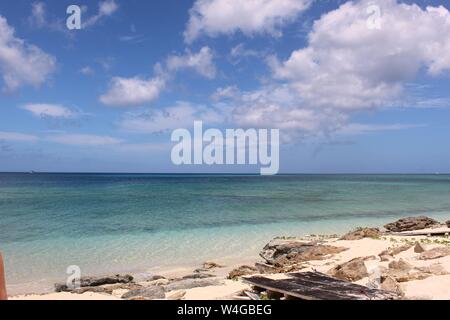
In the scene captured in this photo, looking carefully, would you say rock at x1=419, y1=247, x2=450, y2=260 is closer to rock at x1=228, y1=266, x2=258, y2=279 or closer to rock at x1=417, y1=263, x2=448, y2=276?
rock at x1=417, y1=263, x2=448, y2=276

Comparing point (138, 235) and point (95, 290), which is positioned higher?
point (95, 290)

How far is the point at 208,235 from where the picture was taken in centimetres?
2997

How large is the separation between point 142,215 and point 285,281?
33.2 meters

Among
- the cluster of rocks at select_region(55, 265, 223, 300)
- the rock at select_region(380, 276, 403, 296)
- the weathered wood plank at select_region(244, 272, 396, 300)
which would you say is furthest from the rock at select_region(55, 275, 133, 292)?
the rock at select_region(380, 276, 403, 296)

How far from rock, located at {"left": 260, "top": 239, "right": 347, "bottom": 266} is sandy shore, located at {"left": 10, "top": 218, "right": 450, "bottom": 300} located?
0.41 meters

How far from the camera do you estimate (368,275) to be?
→ 500 inches

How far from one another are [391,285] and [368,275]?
5.47 feet

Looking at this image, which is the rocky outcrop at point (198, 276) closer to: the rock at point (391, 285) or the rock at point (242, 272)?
the rock at point (242, 272)

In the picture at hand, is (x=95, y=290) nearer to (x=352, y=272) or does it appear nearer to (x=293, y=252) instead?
(x=352, y=272)

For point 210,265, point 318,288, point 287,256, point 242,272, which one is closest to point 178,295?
point 318,288

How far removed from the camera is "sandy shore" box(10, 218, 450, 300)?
443 inches

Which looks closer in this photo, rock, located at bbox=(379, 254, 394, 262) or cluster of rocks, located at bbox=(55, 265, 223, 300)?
cluster of rocks, located at bbox=(55, 265, 223, 300)

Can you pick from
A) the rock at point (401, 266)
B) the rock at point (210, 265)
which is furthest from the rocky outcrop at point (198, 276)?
the rock at point (401, 266)
